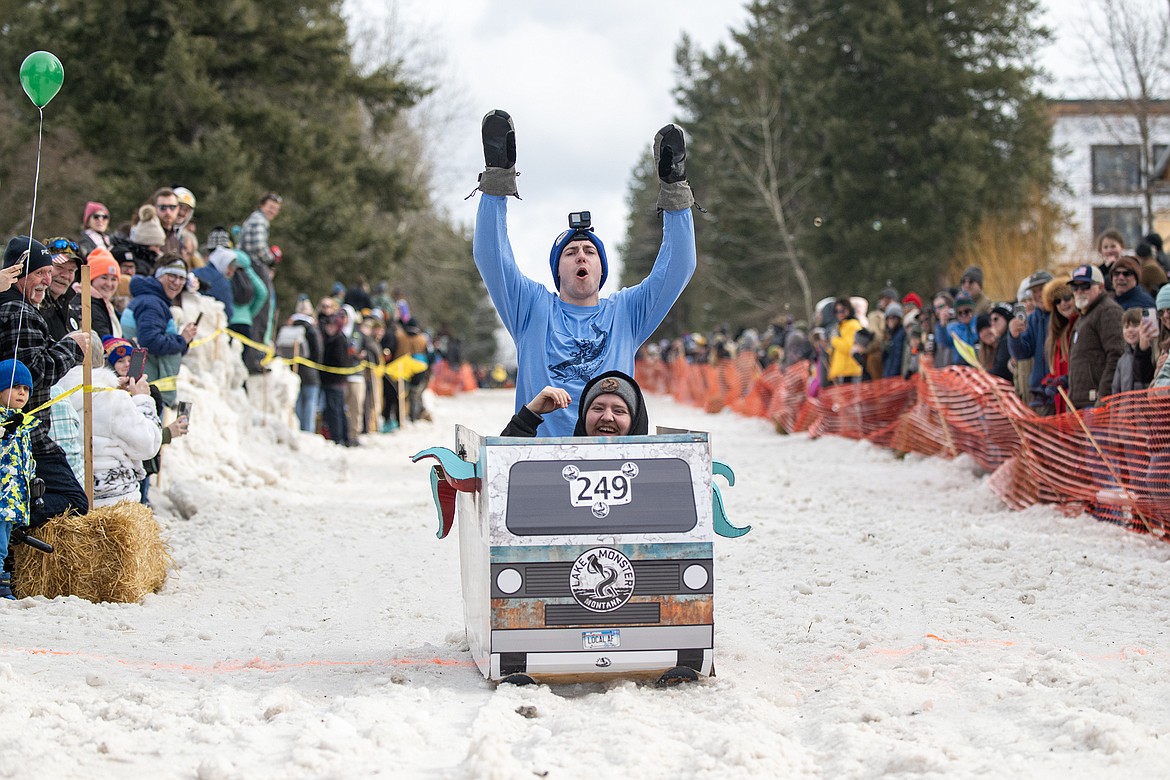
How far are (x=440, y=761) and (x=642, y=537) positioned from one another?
52.6 inches

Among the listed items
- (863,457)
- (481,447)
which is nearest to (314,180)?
(863,457)

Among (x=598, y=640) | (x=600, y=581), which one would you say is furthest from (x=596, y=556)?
(x=598, y=640)

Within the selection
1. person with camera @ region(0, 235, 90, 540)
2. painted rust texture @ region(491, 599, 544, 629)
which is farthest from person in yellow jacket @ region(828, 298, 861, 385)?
painted rust texture @ region(491, 599, 544, 629)

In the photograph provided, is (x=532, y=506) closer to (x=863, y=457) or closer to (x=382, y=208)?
(x=863, y=457)

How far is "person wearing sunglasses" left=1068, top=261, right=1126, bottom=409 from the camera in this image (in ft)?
34.8

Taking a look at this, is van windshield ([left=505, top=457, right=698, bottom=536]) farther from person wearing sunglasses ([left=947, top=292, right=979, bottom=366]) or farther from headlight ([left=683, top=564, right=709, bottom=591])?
person wearing sunglasses ([left=947, top=292, right=979, bottom=366])

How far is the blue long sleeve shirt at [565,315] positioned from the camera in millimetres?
6023

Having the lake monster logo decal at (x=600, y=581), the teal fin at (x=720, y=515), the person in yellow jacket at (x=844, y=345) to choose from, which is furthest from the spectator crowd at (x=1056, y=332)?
the lake monster logo decal at (x=600, y=581)

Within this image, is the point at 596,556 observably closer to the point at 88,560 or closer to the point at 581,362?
the point at 581,362

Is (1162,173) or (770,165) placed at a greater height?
(770,165)

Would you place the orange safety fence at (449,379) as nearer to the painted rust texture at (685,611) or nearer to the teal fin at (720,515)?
the teal fin at (720,515)

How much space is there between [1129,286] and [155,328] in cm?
826

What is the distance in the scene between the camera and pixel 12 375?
7.07 m

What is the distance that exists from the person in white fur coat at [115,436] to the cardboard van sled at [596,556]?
3.97 metres
